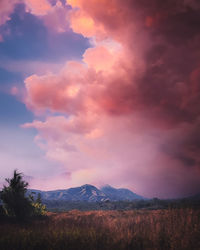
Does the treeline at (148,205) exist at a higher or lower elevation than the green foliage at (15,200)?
lower

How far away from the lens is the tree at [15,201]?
58.4 feet

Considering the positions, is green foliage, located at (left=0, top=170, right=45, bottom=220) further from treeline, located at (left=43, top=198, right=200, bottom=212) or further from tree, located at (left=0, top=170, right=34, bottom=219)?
treeline, located at (left=43, top=198, right=200, bottom=212)

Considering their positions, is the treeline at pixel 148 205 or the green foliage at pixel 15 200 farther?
the green foliage at pixel 15 200

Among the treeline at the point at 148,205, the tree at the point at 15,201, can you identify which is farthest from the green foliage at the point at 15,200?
the treeline at the point at 148,205

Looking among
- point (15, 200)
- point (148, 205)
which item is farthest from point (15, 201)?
point (148, 205)

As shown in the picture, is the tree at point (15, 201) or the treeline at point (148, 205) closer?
the treeline at point (148, 205)

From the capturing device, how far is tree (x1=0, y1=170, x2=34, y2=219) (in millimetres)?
17812

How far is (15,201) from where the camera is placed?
18062 millimetres

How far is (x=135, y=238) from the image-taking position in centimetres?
Result: 809

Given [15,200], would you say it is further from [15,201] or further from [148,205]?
[148,205]

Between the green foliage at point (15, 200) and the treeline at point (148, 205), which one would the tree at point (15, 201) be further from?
the treeline at point (148, 205)

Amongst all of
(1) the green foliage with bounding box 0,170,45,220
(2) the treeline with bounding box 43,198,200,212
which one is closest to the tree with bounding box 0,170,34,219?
(1) the green foliage with bounding box 0,170,45,220

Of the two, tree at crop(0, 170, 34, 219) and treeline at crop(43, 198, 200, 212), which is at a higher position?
tree at crop(0, 170, 34, 219)

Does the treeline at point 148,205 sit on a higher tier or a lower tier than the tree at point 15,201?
lower
